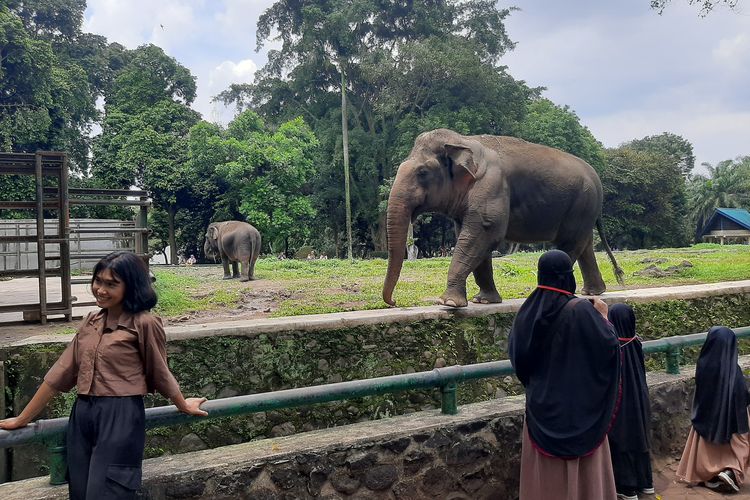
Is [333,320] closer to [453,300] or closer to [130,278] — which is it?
[453,300]

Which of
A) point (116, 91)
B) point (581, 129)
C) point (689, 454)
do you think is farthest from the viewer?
point (581, 129)

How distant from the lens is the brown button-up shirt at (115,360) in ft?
8.55

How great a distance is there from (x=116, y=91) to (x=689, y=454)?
110 ft

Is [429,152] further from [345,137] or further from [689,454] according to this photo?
[345,137]

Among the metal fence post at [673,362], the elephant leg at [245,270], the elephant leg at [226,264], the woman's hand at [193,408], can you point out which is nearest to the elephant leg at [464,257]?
the metal fence post at [673,362]

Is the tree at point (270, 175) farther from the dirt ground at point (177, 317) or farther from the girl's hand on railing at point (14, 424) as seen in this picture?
the girl's hand on railing at point (14, 424)

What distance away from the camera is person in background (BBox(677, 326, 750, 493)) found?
4605 millimetres

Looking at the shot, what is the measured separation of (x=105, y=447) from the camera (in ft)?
8.35

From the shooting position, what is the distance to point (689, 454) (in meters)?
4.79

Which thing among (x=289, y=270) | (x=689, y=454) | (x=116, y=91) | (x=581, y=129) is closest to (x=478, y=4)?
(x=581, y=129)

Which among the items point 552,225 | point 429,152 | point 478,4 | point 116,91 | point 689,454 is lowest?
point 689,454

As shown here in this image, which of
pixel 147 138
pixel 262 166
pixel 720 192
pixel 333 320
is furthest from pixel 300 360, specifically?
pixel 720 192

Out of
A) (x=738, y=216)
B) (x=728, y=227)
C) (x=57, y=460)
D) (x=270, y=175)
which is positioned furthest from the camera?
(x=728, y=227)

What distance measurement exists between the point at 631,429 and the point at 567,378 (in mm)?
1425
